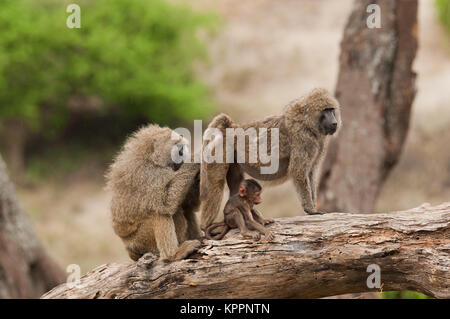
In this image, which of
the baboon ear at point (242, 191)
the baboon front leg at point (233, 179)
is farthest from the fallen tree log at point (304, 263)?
the baboon front leg at point (233, 179)

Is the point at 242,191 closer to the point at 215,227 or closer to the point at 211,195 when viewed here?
the point at 211,195

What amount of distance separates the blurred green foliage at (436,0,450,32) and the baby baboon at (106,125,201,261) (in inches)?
832

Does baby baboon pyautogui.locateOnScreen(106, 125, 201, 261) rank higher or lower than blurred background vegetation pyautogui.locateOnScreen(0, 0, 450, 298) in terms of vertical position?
lower

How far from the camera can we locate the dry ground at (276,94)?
58.5 ft

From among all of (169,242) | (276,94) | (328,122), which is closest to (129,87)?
(276,94)

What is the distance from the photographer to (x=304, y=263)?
5.41 metres

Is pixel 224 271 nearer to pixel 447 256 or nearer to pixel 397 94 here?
pixel 447 256

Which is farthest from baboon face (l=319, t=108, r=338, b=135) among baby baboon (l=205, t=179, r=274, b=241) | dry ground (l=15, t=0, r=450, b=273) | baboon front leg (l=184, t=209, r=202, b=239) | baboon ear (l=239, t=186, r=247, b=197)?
dry ground (l=15, t=0, r=450, b=273)

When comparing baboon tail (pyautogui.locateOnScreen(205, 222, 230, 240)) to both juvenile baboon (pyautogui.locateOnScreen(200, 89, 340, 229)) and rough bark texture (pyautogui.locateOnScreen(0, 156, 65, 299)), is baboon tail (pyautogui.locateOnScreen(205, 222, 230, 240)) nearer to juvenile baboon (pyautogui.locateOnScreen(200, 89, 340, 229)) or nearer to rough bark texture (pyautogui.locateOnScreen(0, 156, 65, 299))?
juvenile baboon (pyautogui.locateOnScreen(200, 89, 340, 229))

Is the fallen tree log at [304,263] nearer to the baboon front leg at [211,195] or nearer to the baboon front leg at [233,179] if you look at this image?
the baboon front leg at [211,195]

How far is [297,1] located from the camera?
29828 millimetres

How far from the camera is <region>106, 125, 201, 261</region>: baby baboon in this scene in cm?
576

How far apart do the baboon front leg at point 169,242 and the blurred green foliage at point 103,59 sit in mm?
16730

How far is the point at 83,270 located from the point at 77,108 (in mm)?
10657
